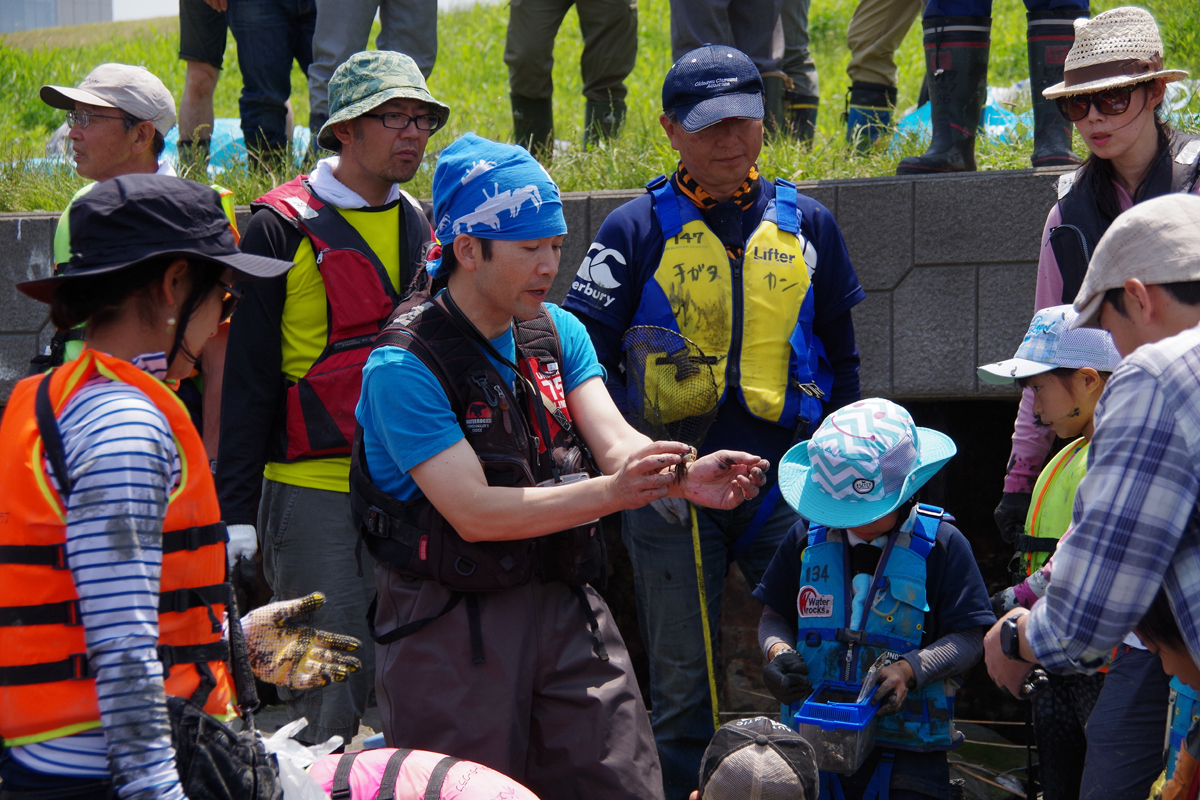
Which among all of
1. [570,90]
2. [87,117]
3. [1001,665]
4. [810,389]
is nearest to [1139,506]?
[1001,665]

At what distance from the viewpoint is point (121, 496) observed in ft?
5.49

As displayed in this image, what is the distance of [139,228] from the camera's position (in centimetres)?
183

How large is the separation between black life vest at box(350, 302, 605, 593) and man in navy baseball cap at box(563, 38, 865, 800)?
0.92 m

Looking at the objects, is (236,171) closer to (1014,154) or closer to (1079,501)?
(1014,154)

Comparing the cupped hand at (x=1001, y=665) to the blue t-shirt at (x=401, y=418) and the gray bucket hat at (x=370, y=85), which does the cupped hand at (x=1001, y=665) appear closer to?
the blue t-shirt at (x=401, y=418)

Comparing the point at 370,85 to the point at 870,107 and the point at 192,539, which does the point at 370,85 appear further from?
the point at 870,107

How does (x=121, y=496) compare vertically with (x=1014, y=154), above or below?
below

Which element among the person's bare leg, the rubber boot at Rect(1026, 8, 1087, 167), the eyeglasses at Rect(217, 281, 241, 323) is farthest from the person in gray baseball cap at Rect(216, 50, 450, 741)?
the person's bare leg

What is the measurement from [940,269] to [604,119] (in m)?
2.61

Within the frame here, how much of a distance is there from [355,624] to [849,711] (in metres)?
1.62

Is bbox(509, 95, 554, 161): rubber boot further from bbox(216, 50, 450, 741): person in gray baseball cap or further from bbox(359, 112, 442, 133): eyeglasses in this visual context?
bbox(216, 50, 450, 741): person in gray baseball cap

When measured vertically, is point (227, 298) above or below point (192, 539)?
above

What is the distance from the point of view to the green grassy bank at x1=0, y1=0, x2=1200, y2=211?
17.8ft

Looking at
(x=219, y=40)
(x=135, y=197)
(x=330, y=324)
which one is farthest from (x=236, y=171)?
(x=135, y=197)
